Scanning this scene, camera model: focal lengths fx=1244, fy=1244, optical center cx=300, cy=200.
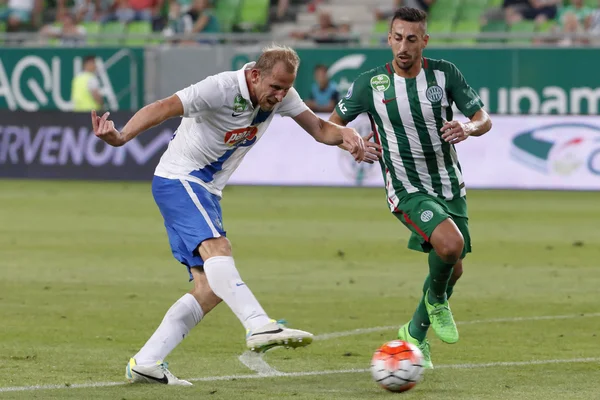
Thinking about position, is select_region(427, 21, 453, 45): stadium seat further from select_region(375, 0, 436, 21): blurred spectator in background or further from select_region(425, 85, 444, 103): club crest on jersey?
select_region(425, 85, 444, 103): club crest on jersey

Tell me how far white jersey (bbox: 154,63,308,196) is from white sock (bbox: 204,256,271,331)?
2.01 feet

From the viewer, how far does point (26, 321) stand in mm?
9031

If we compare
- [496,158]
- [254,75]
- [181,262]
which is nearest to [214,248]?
[181,262]

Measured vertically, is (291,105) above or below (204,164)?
above

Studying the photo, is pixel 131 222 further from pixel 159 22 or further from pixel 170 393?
pixel 159 22

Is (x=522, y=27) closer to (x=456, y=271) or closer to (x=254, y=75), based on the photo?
(x=456, y=271)

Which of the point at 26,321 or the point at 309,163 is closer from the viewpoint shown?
the point at 26,321

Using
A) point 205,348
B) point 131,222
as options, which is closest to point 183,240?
point 205,348

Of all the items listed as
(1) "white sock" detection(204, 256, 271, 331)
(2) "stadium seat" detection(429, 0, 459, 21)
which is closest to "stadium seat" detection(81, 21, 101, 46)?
(2) "stadium seat" detection(429, 0, 459, 21)

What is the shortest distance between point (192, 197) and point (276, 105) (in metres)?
0.71

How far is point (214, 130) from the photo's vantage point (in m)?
6.92

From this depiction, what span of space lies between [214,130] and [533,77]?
17.3 metres

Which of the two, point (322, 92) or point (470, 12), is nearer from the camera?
point (322, 92)

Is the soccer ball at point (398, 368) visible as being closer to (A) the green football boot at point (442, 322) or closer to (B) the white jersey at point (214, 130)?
(A) the green football boot at point (442, 322)
